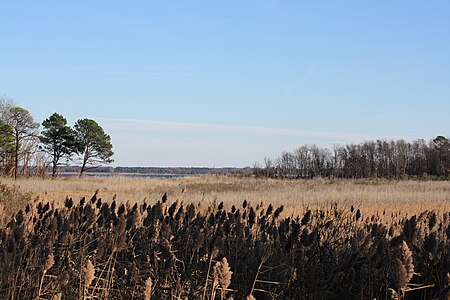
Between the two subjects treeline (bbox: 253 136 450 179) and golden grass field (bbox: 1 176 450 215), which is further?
treeline (bbox: 253 136 450 179)

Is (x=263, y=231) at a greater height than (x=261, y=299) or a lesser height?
greater

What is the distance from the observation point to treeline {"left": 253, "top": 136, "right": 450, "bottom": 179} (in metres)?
70.6

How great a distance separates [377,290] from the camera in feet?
14.1

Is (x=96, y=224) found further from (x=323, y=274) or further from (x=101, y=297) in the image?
(x=323, y=274)

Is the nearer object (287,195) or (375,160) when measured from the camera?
(287,195)

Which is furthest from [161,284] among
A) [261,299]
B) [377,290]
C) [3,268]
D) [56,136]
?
[56,136]

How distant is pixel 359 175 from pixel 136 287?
66.1 meters

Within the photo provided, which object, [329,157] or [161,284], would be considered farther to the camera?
[329,157]

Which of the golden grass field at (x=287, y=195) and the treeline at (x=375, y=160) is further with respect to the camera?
the treeline at (x=375, y=160)

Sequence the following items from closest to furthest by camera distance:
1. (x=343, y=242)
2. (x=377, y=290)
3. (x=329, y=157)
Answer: (x=377, y=290) → (x=343, y=242) → (x=329, y=157)

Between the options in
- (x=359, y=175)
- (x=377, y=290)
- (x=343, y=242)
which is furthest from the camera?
(x=359, y=175)

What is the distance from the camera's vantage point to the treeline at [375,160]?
70.6m

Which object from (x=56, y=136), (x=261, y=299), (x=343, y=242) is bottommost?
(x=261, y=299)

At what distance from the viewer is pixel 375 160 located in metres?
75.7
